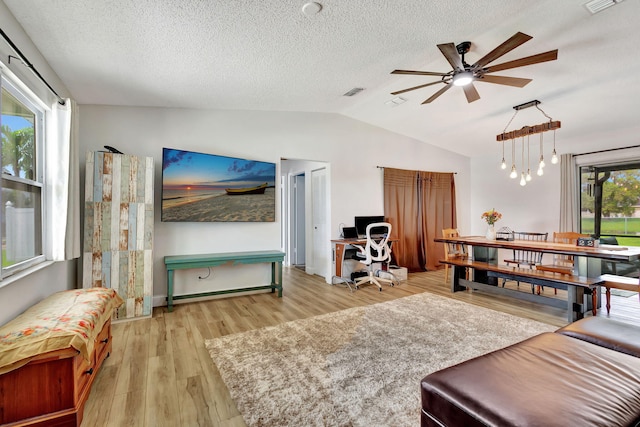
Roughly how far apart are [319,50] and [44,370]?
3.14 meters

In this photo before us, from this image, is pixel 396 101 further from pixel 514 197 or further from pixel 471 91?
pixel 514 197

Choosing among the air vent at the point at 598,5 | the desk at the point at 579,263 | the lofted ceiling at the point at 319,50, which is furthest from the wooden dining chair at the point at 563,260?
the air vent at the point at 598,5

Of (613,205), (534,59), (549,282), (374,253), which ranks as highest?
(534,59)

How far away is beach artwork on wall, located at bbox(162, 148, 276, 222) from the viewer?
396cm

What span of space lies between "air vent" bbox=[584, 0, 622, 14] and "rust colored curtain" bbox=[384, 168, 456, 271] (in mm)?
A: 3662

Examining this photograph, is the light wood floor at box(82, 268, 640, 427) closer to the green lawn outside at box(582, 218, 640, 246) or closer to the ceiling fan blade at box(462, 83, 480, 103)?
the green lawn outside at box(582, 218, 640, 246)

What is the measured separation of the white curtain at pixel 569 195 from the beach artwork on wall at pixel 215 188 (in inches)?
202

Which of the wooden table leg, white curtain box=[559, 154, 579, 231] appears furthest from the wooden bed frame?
white curtain box=[559, 154, 579, 231]

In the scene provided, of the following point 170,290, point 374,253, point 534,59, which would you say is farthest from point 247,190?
point 534,59

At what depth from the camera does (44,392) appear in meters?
1.61

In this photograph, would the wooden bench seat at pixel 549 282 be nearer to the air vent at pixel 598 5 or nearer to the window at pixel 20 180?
the air vent at pixel 598 5

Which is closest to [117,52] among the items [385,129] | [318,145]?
[318,145]

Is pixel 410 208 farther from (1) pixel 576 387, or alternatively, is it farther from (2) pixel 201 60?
(1) pixel 576 387

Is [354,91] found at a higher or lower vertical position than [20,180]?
higher
